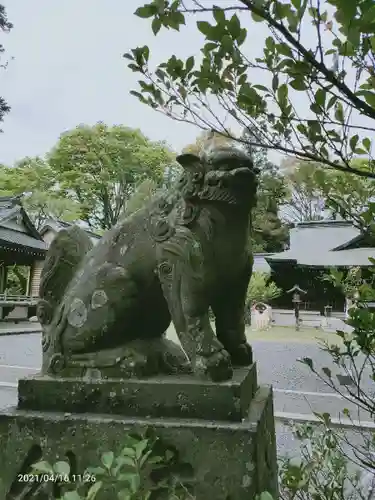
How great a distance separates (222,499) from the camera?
113 centimetres

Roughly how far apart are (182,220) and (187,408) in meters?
0.53

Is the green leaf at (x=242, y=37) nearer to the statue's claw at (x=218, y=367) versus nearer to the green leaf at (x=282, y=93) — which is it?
the green leaf at (x=282, y=93)

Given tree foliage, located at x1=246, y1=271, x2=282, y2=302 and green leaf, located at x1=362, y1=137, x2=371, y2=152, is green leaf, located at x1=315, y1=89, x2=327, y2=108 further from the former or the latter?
tree foliage, located at x1=246, y1=271, x2=282, y2=302

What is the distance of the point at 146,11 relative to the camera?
1.03m

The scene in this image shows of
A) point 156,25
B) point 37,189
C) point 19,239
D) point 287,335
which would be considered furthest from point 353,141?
point 37,189

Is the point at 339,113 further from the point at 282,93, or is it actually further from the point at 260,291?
the point at 260,291

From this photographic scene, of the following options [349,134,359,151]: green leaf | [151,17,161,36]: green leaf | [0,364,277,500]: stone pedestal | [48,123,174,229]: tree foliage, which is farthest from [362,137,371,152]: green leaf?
[48,123,174,229]: tree foliage

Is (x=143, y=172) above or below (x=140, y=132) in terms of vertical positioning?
below

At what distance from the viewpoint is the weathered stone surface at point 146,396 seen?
1.20 meters

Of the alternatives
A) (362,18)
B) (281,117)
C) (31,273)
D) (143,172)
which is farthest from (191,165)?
(143,172)

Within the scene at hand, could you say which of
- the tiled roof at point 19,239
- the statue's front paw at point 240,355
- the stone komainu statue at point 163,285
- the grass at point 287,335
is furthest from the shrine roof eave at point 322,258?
the stone komainu statue at point 163,285

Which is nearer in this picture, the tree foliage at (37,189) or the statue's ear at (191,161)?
the statue's ear at (191,161)

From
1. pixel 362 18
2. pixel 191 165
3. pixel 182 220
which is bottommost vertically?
pixel 182 220

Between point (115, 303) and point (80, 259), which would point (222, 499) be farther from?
point (80, 259)
